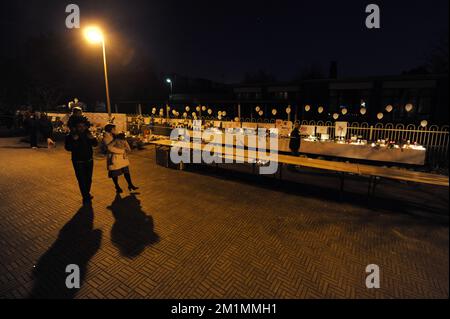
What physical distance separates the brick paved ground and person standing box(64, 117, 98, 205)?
639 millimetres

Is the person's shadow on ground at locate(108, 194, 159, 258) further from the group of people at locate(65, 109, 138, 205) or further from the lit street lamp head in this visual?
the lit street lamp head

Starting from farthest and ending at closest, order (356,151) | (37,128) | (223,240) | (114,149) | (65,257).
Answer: (37,128)
(356,151)
(114,149)
(223,240)
(65,257)

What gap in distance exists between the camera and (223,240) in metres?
4.57

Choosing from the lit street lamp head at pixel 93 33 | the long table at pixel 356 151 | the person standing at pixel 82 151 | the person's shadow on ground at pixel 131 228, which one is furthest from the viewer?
the lit street lamp head at pixel 93 33

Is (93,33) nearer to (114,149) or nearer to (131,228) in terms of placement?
(114,149)

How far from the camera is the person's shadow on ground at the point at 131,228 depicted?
4375 millimetres

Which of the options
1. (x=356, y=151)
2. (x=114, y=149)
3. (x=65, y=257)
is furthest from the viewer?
(x=356, y=151)

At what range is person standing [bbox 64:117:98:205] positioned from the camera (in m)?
5.81

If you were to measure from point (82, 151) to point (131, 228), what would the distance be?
236 centimetres

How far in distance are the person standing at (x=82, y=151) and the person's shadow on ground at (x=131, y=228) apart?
0.85 metres

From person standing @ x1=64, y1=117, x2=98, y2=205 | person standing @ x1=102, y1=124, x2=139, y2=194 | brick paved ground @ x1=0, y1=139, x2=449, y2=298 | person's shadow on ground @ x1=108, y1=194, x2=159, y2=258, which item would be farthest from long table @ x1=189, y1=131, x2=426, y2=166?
person standing @ x1=64, y1=117, x2=98, y2=205

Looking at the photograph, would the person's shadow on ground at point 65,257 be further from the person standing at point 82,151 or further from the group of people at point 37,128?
the group of people at point 37,128

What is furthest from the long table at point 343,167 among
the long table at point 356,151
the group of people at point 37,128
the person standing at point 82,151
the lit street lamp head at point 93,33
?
the group of people at point 37,128

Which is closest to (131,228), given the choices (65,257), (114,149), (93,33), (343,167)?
(65,257)
